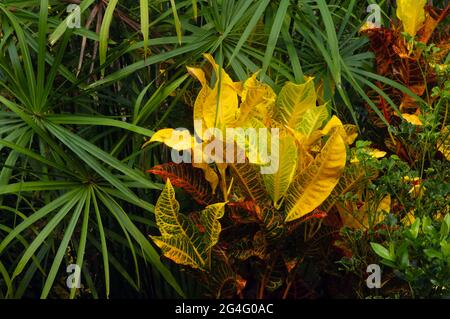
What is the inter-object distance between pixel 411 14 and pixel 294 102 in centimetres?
42

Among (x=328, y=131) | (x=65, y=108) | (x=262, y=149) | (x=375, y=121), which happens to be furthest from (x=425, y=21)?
(x=65, y=108)

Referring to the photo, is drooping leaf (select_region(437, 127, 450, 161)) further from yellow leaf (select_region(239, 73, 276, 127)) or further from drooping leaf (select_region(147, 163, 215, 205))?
drooping leaf (select_region(147, 163, 215, 205))

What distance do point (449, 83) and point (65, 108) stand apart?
35.9 inches

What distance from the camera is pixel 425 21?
212cm

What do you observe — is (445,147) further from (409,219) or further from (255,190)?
(255,190)

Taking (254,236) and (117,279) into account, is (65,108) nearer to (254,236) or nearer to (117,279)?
(117,279)

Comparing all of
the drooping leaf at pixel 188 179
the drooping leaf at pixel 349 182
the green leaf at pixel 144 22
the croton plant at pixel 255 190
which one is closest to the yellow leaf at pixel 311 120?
the croton plant at pixel 255 190

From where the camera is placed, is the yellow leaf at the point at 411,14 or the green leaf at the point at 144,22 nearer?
the green leaf at the point at 144,22

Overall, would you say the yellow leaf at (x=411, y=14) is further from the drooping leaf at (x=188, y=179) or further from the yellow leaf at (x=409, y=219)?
the drooping leaf at (x=188, y=179)

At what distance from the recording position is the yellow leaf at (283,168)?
1.74 meters

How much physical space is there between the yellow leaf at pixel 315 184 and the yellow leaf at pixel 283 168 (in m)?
0.03

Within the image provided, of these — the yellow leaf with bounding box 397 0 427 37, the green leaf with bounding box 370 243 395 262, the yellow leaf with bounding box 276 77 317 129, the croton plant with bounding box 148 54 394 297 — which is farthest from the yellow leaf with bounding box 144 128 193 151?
the yellow leaf with bounding box 397 0 427 37

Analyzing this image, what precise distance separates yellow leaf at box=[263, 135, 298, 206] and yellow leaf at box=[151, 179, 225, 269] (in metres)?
0.13

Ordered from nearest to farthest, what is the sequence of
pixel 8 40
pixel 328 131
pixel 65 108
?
pixel 328 131 < pixel 8 40 < pixel 65 108
